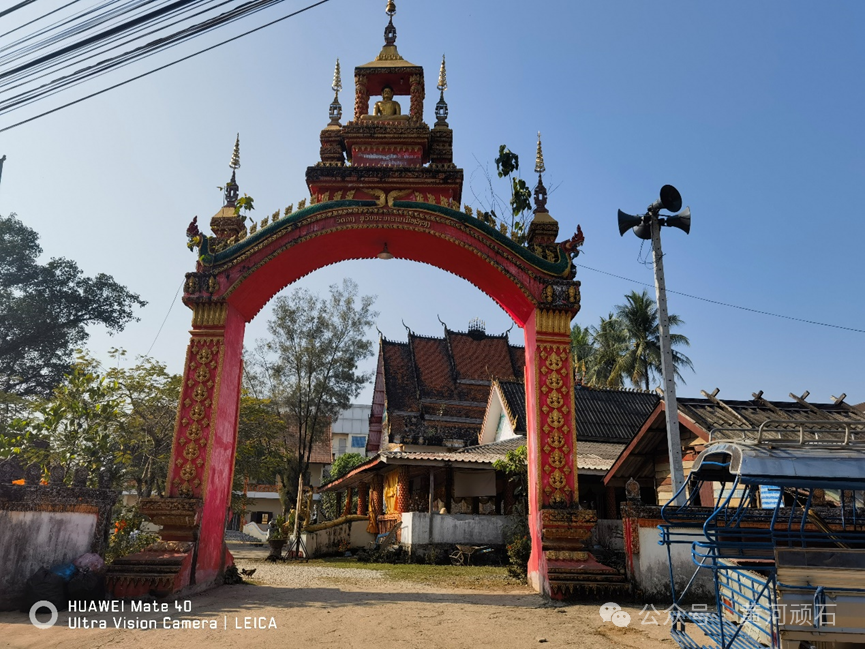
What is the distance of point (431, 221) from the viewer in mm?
11109

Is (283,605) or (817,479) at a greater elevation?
(817,479)

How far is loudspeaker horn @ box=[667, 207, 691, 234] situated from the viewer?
433 inches

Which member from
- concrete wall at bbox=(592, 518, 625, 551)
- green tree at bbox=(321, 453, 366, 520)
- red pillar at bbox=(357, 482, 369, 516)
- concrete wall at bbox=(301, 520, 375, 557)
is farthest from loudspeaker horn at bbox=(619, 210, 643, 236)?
green tree at bbox=(321, 453, 366, 520)

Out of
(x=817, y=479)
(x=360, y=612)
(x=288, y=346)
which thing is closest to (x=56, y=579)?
(x=360, y=612)

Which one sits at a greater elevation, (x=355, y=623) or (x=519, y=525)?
(x=519, y=525)

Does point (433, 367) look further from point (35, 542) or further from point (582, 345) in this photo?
point (35, 542)

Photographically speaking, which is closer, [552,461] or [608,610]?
[608,610]

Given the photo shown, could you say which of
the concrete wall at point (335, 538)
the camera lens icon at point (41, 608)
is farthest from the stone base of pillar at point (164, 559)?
the concrete wall at point (335, 538)

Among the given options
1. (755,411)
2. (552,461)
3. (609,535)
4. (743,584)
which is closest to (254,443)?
(609,535)

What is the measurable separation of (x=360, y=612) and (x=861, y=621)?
5.57 metres

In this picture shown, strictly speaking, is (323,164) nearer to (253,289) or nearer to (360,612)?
(253,289)

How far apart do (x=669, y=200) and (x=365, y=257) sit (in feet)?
19.3

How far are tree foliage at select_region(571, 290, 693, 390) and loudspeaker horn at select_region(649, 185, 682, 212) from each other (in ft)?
85.8

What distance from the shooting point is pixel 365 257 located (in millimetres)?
12195
